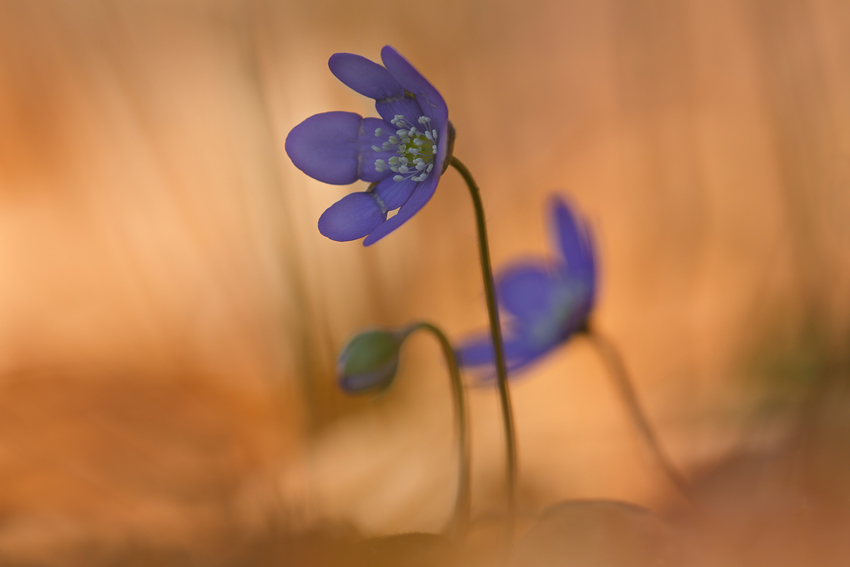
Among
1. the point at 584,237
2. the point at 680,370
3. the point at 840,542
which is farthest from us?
the point at 680,370

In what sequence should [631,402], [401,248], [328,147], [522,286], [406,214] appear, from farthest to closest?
[401,248], [522,286], [631,402], [328,147], [406,214]

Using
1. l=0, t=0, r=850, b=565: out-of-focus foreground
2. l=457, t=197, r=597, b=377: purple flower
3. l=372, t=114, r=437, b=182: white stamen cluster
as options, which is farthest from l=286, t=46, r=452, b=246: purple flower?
l=0, t=0, r=850, b=565: out-of-focus foreground

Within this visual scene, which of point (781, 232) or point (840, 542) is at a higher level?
point (781, 232)

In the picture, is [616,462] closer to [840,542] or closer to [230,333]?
[840,542]

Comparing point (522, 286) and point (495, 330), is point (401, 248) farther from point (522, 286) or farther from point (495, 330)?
point (495, 330)

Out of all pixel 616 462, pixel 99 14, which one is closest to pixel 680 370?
pixel 616 462

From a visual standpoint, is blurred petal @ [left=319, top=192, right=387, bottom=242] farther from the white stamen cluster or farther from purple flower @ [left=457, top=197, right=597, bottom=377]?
purple flower @ [left=457, top=197, right=597, bottom=377]

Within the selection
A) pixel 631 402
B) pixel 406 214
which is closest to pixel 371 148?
pixel 406 214

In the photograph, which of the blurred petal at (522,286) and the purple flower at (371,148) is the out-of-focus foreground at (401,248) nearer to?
the blurred petal at (522,286)
